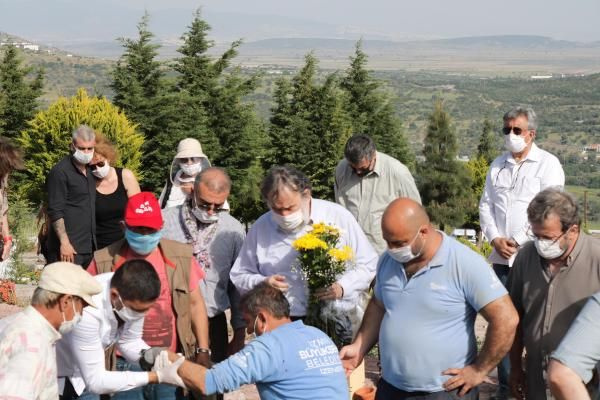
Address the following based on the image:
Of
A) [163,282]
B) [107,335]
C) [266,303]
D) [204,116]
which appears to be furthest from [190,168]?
[204,116]

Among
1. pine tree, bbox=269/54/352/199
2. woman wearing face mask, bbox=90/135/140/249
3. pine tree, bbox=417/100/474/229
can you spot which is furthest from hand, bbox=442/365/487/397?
pine tree, bbox=417/100/474/229

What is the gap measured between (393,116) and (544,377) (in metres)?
51.9

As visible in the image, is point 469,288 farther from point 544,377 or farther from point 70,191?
point 70,191

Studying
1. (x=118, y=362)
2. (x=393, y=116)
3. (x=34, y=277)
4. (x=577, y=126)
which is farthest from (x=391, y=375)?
(x=577, y=126)

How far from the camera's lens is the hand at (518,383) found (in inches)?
194

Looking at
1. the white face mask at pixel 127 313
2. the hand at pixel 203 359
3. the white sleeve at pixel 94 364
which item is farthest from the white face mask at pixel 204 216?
the white sleeve at pixel 94 364

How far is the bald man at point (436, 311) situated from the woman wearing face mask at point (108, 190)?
126 inches

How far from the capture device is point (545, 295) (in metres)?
4.59

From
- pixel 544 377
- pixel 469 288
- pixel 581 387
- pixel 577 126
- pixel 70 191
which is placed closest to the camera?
pixel 581 387

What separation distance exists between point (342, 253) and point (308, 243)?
0.76ft

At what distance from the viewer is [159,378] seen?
4.46m

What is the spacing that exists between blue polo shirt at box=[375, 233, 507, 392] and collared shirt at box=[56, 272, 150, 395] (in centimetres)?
133

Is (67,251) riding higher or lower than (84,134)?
lower

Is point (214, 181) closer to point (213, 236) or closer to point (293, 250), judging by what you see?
point (213, 236)
